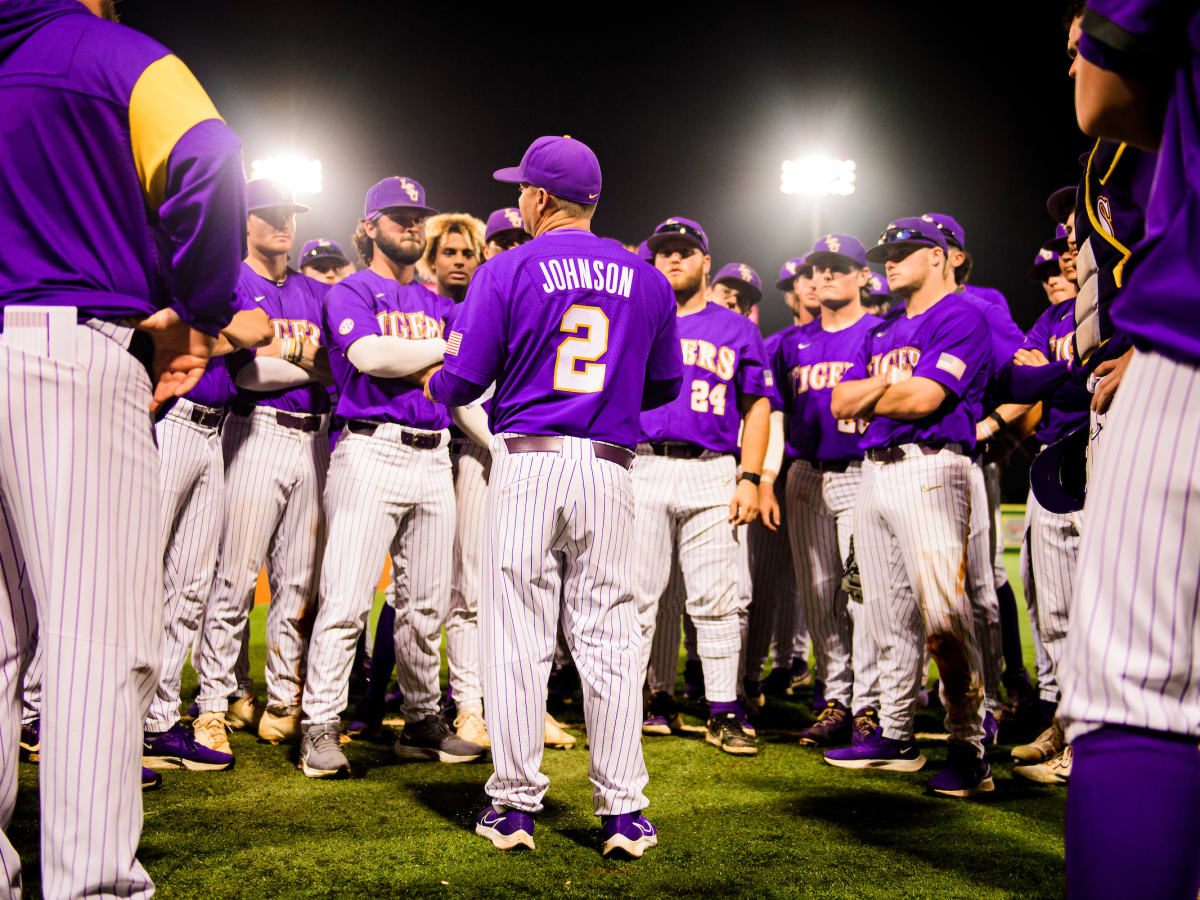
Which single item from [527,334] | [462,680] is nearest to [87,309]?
[527,334]

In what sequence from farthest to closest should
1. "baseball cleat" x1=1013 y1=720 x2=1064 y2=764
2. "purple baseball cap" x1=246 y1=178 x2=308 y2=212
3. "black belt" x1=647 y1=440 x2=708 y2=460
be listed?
1. "black belt" x1=647 y1=440 x2=708 y2=460
2. "purple baseball cap" x1=246 y1=178 x2=308 y2=212
3. "baseball cleat" x1=1013 y1=720 x2=1064 y2=764

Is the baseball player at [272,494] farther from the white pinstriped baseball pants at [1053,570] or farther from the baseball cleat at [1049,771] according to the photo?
the white pinstriped baseball pants at [1053,570]

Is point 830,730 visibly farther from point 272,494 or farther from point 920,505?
point 272,494

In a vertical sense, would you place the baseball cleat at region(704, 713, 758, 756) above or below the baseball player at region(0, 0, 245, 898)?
below

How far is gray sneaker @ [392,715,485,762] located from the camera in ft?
12.4

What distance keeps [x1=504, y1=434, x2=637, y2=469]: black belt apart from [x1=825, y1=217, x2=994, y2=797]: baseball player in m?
1.27

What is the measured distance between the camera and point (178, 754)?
135 inches

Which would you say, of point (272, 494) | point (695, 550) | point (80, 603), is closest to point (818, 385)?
point (695, 550)

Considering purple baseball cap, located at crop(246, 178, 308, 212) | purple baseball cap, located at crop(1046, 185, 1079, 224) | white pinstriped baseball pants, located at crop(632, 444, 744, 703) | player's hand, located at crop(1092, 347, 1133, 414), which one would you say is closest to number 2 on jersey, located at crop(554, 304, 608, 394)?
player's hand, located at crop(1092, 347, 1133, 414)

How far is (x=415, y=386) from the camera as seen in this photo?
3750 mm

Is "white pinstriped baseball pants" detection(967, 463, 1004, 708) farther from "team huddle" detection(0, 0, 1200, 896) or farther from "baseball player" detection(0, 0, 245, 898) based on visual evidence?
"baseball player" detection(0, 0, 245, 898)

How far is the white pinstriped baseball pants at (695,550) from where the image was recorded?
4293mm

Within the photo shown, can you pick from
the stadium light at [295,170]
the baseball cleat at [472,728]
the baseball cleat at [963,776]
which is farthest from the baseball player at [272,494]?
the stadium light at [295,170]

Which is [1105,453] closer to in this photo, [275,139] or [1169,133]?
[1169,133]
